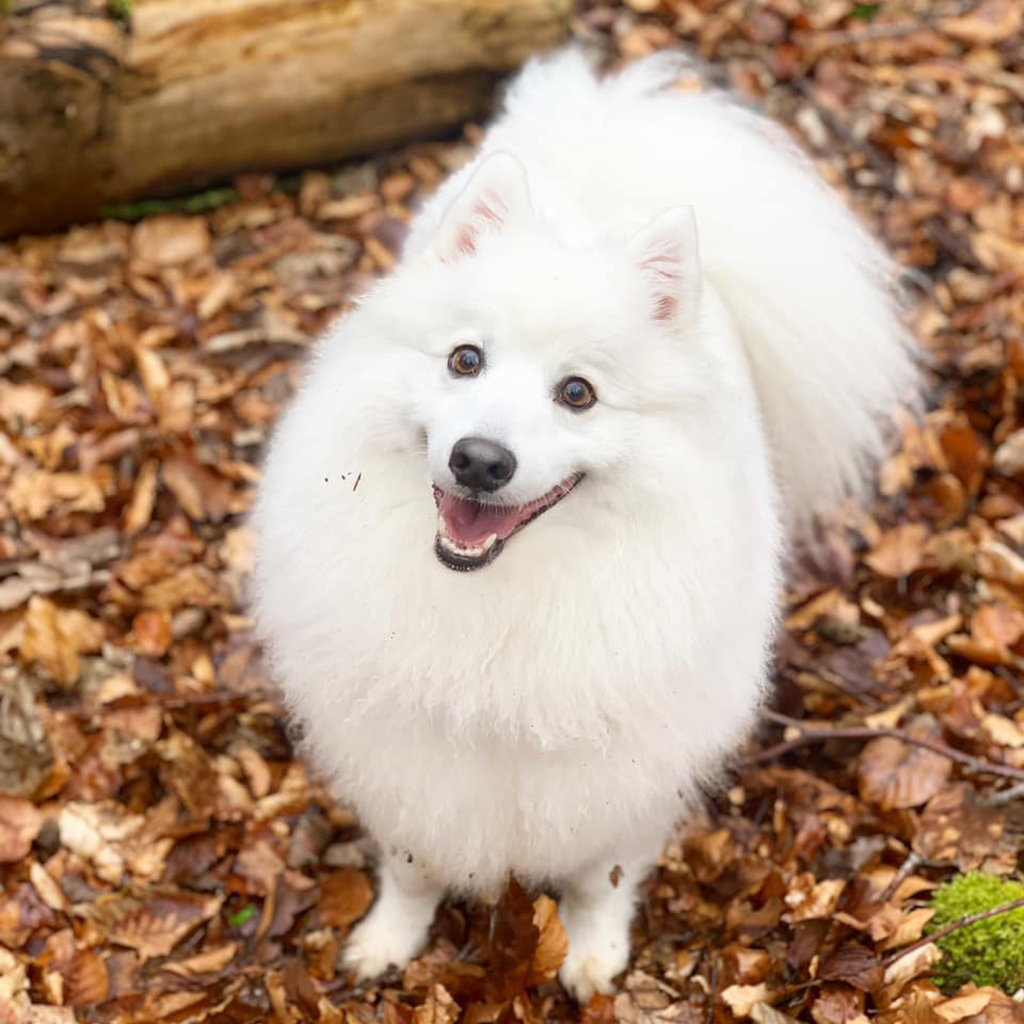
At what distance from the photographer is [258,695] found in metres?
3.14

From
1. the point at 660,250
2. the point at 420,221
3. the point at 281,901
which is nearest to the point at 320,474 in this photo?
the point at 660,250

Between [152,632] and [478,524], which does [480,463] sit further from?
Answer: [152,632]

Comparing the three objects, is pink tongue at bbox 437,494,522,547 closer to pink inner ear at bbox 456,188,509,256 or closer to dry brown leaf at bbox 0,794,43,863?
pink inner ear at bbox 456,188,509,256

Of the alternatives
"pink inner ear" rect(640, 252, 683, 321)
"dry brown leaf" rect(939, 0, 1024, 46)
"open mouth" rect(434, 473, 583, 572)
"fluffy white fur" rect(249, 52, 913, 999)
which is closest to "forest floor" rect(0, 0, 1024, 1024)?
"fluffy white fur" rect(249, 52, 913, 999)

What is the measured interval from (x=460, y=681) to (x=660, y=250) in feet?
2.68

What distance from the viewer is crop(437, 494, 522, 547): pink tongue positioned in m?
1.92

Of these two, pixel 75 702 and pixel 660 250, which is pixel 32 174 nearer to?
pixel 75 702

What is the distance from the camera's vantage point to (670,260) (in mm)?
1959

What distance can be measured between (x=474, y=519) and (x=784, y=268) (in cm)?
118

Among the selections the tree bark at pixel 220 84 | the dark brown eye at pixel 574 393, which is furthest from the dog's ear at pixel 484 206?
the tree bark at pixel 220 84

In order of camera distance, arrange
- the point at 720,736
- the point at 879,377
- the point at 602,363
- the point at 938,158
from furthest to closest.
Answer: the point at 938,158, the point at 879,377, the point at 720,736, the point at 602,363

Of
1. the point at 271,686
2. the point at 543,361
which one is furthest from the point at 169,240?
the point at 543,361

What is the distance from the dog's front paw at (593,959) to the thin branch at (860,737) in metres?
0.59

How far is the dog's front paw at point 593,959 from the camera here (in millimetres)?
2637
